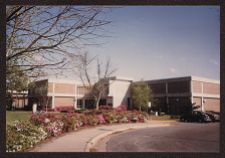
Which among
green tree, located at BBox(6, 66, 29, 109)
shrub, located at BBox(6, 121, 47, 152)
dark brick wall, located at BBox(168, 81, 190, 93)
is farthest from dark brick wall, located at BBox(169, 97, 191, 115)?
green tree, located at BBox(6, 66, 29, 109)

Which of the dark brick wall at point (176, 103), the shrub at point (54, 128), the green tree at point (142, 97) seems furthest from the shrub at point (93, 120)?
the green tree at point (142, 97)

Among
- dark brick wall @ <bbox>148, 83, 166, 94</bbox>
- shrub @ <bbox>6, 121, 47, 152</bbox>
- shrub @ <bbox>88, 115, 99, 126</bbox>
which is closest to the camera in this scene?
shrub @ <bbox>6, 121, 47, 152</bbox>

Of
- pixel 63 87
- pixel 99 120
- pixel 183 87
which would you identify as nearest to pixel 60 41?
pixel 99 120

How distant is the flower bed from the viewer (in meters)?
10.8

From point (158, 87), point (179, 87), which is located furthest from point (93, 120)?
point (158, 87)

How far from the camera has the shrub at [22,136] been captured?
10.5 meters

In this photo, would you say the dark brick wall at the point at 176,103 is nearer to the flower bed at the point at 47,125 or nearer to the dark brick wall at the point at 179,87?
the dark brick wall at the point at 179,87

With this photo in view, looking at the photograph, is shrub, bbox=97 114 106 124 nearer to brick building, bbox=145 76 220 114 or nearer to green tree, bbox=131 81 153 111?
brick building, bbox=145 76 220 114

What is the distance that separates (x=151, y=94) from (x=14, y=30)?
40.2 meters

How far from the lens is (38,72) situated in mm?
8273

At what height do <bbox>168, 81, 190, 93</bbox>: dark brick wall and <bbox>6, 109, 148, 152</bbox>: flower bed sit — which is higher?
<bbox>168, 81, 190, 93</bbox>: dark brick wall

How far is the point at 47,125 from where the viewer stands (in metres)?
15.1

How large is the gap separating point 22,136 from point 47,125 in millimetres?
4075
